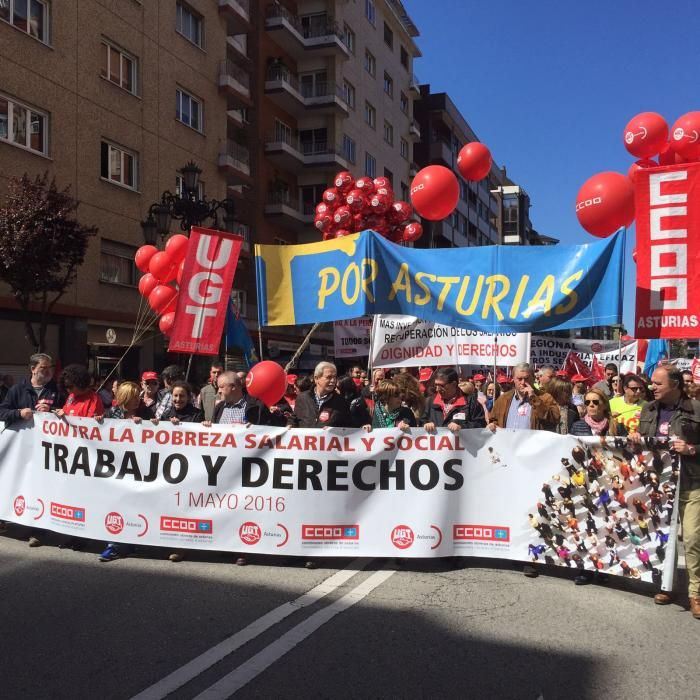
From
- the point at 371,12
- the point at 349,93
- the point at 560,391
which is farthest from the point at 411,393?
the point at 371,12

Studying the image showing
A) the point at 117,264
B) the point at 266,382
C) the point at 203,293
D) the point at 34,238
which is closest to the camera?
the point at 266,382

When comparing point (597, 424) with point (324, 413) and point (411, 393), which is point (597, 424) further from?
point (324, 413)

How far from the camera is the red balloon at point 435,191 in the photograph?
881 cm

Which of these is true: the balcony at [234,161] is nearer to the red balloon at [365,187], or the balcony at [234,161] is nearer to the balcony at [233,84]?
the balcony at [233,84]

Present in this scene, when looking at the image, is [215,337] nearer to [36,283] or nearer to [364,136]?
[36,283]

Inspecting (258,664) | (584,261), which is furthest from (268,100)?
(258,664)

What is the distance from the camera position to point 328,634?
4.57 meters

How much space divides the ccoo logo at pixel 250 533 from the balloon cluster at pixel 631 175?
4.46m

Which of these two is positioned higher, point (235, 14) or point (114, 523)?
point (235, 14)

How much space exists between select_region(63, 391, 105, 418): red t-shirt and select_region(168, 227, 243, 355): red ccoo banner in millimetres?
1245

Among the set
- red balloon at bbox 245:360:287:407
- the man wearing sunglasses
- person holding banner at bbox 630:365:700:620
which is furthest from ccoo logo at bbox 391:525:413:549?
the man wearing sunglasses

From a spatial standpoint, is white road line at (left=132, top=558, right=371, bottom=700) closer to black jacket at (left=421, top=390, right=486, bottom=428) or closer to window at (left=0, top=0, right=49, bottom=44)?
black jacket at (left=421, top=390, right=486, bottom=428)

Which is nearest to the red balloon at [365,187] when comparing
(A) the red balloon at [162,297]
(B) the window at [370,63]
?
(A) the red balloon at [162,297]

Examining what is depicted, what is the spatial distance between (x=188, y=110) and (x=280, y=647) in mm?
23752
